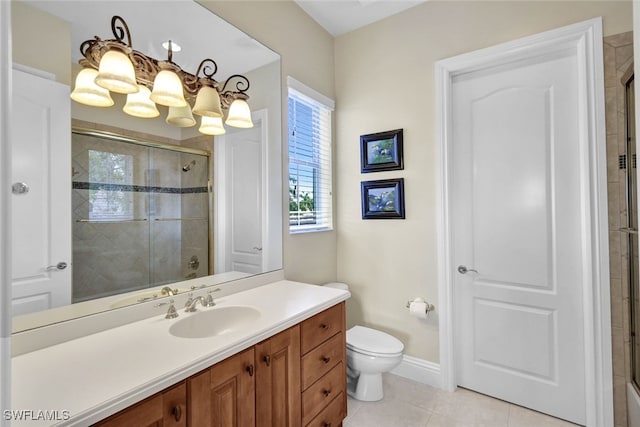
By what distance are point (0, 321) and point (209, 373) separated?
0.71 m

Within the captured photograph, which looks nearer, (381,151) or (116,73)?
(116,73)

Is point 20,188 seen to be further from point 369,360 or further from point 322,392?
point 369,360

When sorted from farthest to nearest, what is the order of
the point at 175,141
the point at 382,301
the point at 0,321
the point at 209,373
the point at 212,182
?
the point at 382,301, the point at 212,182, the point at 175,141, the point at 209,373, the point at 0,321

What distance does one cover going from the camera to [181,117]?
1.51 metres

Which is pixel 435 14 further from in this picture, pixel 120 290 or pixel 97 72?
pixel 120 290

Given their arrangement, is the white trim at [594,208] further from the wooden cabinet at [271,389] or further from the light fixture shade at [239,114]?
the light fixture shade at [239,114]

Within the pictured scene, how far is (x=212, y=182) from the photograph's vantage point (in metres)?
1.66

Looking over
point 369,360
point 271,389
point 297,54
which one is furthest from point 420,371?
point 297,54

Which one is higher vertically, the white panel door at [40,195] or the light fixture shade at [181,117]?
the light fixture shade at [181,117]

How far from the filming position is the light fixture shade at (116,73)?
3.78 ft

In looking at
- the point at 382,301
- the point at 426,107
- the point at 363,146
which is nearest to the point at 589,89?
the point at 426,107

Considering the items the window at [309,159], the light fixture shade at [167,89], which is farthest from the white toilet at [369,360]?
the light fixture shade at [167,89]

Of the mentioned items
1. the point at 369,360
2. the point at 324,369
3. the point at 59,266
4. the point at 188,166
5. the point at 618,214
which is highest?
the point at 188,166

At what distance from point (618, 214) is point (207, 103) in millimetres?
2328
